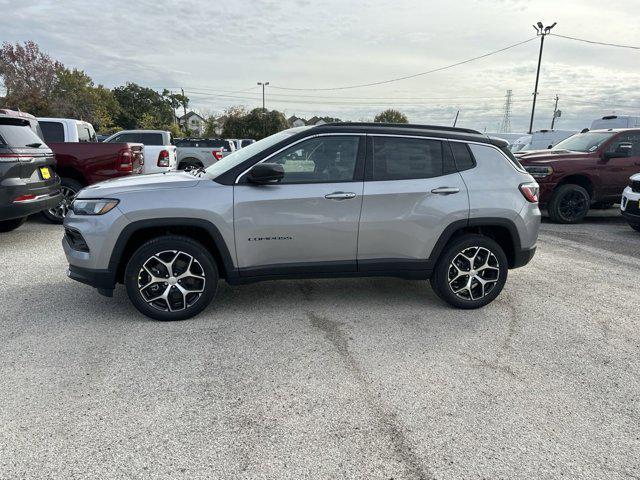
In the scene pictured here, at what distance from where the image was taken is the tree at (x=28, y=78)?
42500 mm

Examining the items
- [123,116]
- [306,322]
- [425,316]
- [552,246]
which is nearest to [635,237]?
[552,246]

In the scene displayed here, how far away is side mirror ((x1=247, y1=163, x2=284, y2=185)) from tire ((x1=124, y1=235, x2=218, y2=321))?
0.77 m

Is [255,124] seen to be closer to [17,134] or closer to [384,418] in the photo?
[17,134]

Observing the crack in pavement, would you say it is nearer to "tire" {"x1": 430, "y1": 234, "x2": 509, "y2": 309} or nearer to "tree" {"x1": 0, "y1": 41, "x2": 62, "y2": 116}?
"tire" {"x1": 430, "y1": 234, "x2": 509, "y2": 309}

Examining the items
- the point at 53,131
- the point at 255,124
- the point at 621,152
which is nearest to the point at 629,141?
the point at 621,152

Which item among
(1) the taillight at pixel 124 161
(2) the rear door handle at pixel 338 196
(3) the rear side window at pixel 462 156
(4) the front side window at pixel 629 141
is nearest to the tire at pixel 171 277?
(2) the rear door handle at pixel 338 196

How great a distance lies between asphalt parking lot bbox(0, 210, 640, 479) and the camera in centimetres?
240

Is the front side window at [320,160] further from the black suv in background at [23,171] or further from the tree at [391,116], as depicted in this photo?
the tree at [391,116]

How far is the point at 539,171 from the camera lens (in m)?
9.36

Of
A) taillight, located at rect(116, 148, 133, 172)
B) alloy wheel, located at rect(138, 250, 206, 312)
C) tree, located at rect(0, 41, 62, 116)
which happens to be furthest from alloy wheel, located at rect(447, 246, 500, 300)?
tree, located at rect(0, 41, 62, 116)

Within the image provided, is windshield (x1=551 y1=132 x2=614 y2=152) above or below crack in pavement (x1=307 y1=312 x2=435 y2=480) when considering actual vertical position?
above

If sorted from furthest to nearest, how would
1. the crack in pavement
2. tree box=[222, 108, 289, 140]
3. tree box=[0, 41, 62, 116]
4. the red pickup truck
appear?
tree box=[222, 108, 289, 140]
tree box=[0, 41, 62, 116]
the red pickup truck
the crack in pavement

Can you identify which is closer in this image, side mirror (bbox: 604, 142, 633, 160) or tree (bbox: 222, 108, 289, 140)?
side mirror (bbox: 604, 142, 633, 160)

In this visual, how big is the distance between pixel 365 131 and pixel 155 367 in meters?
2.72
